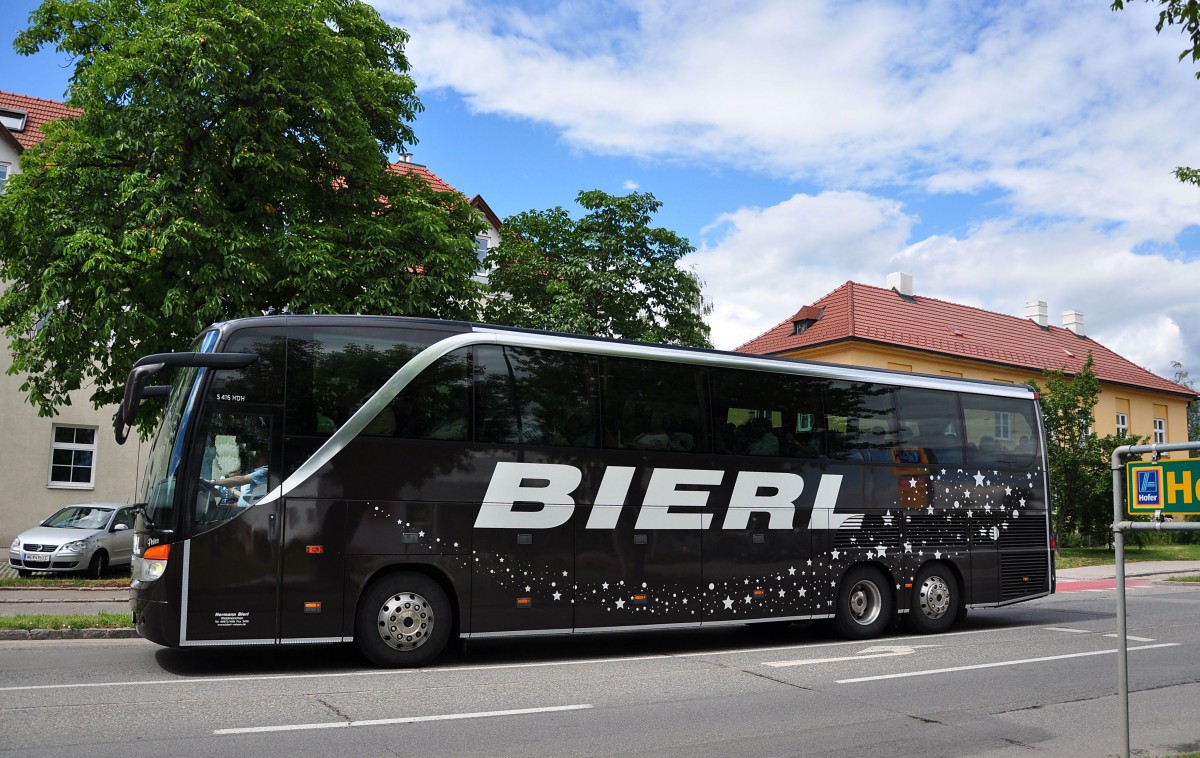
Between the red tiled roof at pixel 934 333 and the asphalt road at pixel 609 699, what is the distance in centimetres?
2964

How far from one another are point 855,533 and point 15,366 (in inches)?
561

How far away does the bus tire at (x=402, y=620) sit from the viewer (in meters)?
9.85

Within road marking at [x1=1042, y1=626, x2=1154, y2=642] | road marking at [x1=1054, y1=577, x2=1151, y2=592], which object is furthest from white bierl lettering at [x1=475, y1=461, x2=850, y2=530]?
road marking at [x1=1054, y1=577, x2=1151, y2=592]

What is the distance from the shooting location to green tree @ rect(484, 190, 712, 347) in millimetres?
25297

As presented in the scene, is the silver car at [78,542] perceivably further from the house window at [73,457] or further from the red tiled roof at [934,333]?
the red tiled roof at [934,333]

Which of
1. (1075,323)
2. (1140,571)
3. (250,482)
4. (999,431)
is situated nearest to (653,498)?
(250,482)

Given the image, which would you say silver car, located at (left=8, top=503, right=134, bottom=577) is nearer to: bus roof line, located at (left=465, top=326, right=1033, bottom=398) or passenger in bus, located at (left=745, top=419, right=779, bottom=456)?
bus roof line, located at (left=465, top=326, right=1033, bottom=398)

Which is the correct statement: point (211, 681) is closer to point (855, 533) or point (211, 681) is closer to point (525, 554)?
point (525, 554)

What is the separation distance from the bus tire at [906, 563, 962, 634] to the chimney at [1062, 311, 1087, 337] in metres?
49.5

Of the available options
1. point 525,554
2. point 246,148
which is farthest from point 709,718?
point 246,148

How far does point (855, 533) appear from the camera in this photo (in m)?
13.0

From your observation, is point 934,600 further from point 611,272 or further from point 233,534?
point 611,272

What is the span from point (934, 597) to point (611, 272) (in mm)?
13279

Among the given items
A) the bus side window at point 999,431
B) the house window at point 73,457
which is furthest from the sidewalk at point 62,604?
the house window at point 73,457
